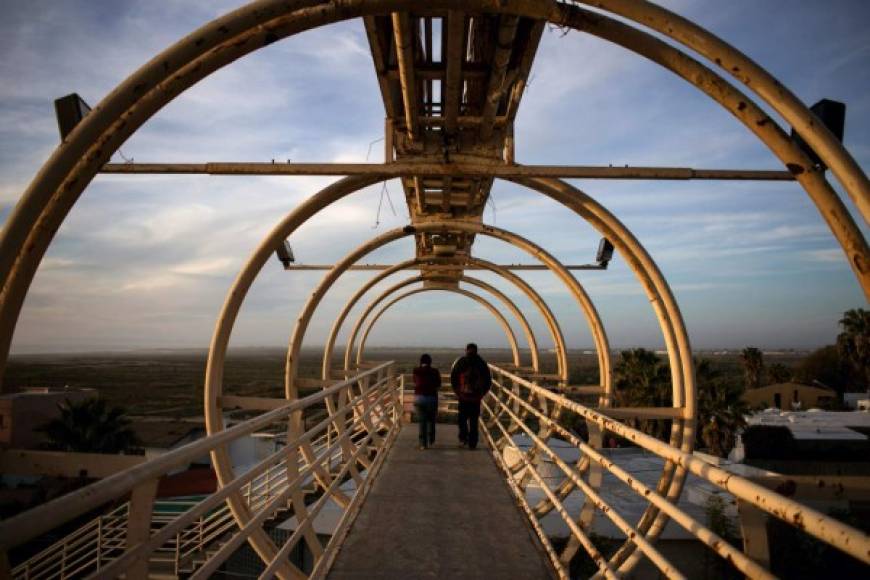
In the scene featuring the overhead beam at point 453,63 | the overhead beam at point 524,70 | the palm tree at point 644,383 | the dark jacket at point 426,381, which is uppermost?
the overhead beam at point 524,70

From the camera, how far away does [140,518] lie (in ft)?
6.25

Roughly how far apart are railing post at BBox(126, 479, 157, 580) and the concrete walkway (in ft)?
6.51

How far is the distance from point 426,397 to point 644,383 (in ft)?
89.2

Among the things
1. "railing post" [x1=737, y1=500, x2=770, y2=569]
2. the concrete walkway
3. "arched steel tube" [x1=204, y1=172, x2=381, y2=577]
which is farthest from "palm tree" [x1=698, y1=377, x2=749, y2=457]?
"railing post" [x1=737, y1=500, x2=770, y2=569]

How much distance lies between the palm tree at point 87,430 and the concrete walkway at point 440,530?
Result: 881 inches

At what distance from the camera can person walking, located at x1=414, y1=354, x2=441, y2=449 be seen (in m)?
8.22

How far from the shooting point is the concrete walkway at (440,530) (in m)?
3.70

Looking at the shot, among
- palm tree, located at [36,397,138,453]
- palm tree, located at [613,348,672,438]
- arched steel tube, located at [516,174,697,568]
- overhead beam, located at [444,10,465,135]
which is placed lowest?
palm tree, located at [36,397,138,453]

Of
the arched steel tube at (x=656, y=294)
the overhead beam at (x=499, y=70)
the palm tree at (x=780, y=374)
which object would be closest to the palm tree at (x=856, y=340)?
the palm tree at (x=780, y=374)

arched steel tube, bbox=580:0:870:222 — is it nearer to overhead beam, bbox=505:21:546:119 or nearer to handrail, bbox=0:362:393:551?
overhead beam, bbox=505:21:546:119

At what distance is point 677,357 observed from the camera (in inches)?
251

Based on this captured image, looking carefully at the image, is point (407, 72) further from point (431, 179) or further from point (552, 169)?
point (431, 179)

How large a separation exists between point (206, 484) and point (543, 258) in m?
24.8

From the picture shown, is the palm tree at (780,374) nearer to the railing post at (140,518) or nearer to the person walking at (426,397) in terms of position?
the person walking at (426,397)
